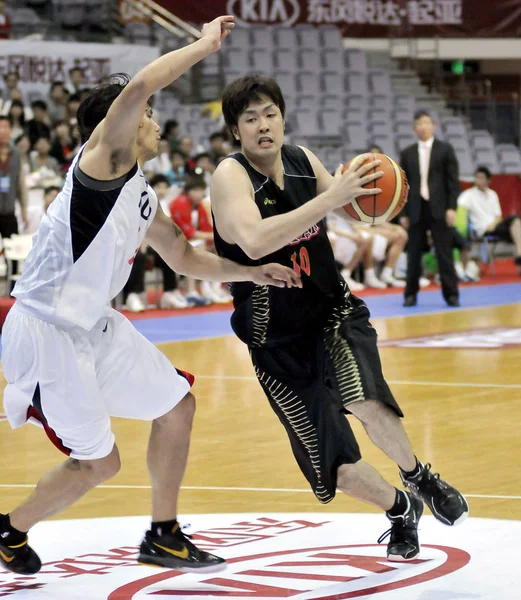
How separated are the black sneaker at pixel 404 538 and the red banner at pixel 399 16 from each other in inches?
727

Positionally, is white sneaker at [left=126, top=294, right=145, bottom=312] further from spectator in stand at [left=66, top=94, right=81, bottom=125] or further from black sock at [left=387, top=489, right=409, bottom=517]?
black sock at [left=387, top=489, right=409, bottom=517]

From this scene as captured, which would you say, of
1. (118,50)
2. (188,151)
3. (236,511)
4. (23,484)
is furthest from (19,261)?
(236,511)

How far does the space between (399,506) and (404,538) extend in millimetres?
117

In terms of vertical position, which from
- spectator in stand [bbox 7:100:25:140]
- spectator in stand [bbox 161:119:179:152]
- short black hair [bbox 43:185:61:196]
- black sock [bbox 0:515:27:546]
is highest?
spectator in stand [bbox 7:100:25:140]

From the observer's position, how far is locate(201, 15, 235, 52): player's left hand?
3988mm

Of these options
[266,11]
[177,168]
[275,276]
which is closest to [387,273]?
[177,168]

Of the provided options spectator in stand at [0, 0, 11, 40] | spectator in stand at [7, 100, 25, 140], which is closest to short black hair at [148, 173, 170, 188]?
spectator in stand at [7, 100, 25, 140]

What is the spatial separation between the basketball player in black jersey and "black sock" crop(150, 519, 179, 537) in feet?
1.72

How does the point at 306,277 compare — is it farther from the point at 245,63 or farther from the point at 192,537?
the point at 245,63

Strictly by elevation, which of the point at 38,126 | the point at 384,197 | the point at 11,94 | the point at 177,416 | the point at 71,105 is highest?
the point at 11,94

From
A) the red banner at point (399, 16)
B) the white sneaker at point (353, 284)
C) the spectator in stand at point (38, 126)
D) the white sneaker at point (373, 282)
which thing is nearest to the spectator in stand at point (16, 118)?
the spectator in stand at point (38, 126)

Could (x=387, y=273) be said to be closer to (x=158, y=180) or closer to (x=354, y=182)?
(x=158, y=180)

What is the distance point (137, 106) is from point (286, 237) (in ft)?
2.11

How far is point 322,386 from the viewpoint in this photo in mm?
4473
